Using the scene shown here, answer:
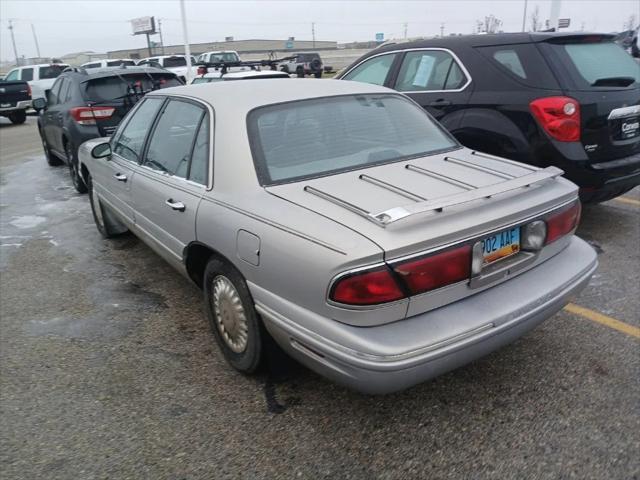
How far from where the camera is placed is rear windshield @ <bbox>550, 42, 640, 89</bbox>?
14.1 feet

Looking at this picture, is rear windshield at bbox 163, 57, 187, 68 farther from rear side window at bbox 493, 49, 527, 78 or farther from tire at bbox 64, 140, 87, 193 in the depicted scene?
rear side window at bbox 493, 49, 527, 78

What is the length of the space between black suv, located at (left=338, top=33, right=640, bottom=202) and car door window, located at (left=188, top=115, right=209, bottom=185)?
2.68 meters

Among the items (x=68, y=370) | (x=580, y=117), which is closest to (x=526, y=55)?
(x=580, y=117)

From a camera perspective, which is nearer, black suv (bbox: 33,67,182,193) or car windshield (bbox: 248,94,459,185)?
car windshield (bbox: 248,94,459,185)

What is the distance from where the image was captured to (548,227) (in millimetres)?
2512

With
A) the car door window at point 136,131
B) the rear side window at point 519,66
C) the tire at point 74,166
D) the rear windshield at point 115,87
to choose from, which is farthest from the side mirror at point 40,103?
the rear side window at point 519,66

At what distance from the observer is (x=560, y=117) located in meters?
4.14

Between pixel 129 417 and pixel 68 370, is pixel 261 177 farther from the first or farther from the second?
pixel 68 370

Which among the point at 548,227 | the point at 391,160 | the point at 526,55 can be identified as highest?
the point at 526,55

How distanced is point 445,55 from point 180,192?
127 inches

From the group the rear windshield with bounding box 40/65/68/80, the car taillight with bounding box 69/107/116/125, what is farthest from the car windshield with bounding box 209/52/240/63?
the car taillight with bounding box 69/107/116/125

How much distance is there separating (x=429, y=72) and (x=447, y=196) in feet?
10.8

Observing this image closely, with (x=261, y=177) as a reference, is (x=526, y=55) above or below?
above

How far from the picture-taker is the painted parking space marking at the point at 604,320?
3150 mm
